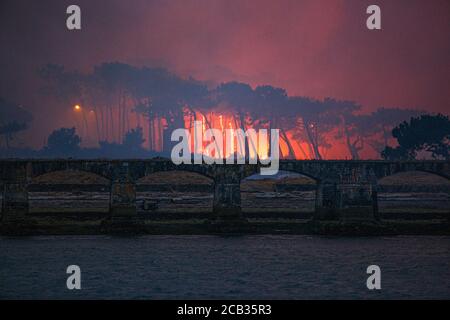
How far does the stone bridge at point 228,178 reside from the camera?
77.9 m

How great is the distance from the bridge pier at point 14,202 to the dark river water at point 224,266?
389 cm

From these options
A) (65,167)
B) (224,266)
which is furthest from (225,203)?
(224,266)

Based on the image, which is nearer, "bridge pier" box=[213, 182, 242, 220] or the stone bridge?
the stone bridge

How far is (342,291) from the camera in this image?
4947 cm

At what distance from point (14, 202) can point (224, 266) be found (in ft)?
96.1

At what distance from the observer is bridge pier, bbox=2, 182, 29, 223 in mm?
77250

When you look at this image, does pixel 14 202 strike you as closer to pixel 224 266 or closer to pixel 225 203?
pixel 225 203

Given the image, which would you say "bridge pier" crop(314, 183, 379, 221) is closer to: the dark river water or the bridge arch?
the dark river water

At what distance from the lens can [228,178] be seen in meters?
80.9

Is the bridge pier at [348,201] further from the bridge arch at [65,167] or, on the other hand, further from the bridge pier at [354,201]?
the bridge arch at [65,167]

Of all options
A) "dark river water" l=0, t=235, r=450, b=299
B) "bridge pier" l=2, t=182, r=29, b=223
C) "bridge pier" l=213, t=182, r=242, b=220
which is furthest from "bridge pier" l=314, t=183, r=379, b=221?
→ "bridge pier" l=2, t=182, r=29, b=223

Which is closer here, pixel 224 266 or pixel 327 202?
pixel 224 266

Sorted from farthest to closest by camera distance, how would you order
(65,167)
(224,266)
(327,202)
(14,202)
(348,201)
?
(327,202) → (348,201) → (65,167) → (14,202) → (224,266)

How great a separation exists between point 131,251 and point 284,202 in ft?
187
